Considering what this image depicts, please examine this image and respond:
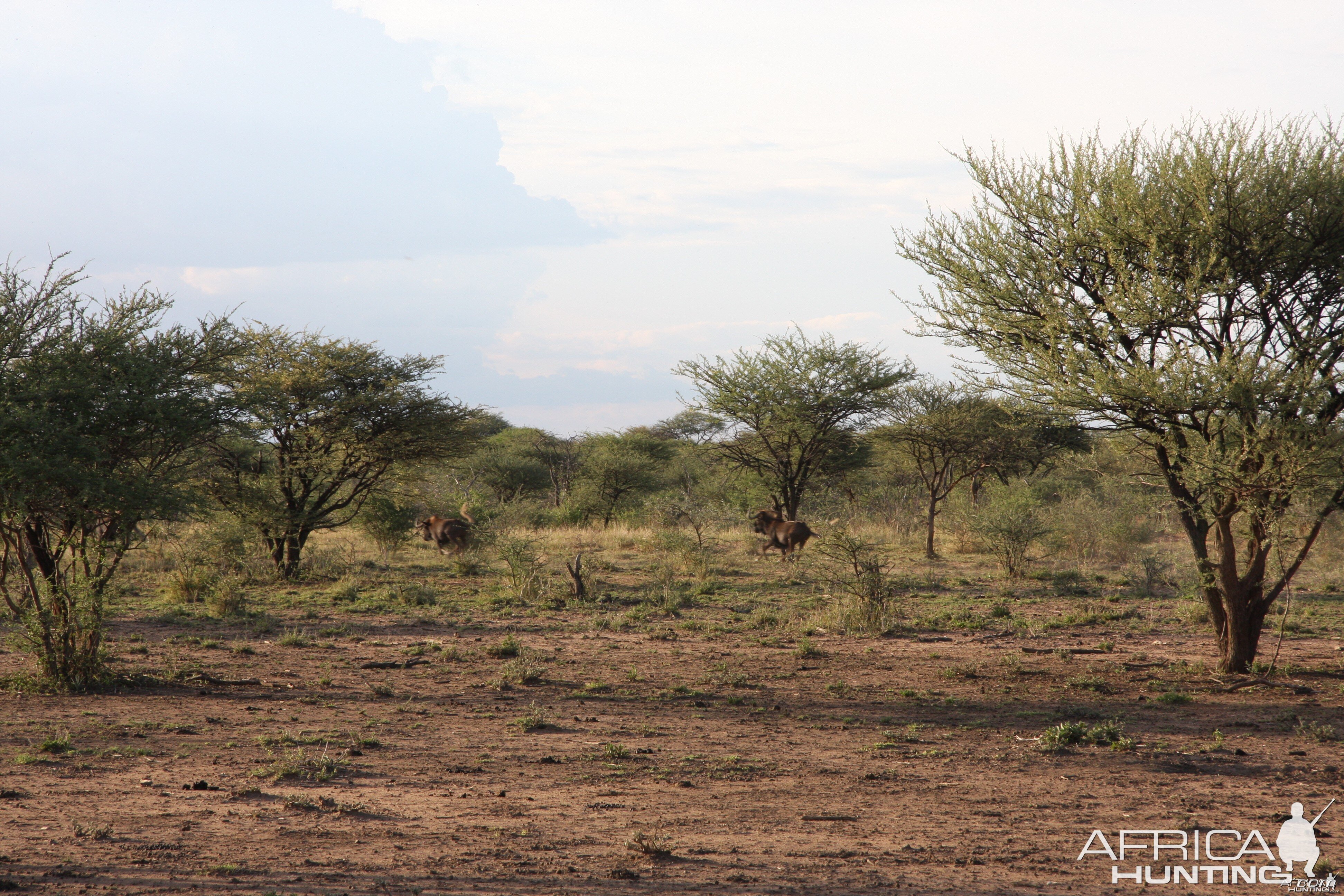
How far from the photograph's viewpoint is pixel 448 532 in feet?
63.5

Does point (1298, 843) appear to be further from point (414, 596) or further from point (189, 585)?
point (189, 585)

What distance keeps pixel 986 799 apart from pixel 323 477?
14239mm

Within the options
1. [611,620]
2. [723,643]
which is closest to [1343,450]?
[723,643]

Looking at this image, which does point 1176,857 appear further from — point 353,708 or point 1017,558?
point 1017,558

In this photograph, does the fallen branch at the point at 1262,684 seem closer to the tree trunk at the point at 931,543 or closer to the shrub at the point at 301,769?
the shrub at the point at 301,769

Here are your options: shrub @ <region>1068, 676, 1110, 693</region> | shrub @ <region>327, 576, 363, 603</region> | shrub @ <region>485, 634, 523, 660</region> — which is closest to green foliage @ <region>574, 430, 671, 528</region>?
shrub @ <region>327, 576, 363, 603</region>

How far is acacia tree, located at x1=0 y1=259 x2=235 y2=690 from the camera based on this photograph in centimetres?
707

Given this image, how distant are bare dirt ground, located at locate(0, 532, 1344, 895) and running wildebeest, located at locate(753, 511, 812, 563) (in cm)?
811

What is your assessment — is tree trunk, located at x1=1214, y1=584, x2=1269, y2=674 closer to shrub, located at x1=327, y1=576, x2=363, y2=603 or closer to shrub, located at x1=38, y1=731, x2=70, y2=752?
shrub, located at x1=38, y1=731, x2=70, y2=752

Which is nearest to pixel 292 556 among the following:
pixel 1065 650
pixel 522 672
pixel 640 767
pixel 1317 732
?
pixel 522 672

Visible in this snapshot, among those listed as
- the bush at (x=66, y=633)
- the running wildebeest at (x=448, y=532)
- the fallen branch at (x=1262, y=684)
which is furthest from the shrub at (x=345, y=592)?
the fallen branch at (x=1262, y=684)

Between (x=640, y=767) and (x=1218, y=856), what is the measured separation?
324cm

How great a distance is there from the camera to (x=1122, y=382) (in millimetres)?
7406

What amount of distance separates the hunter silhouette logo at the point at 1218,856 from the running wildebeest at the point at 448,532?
1581 cm
